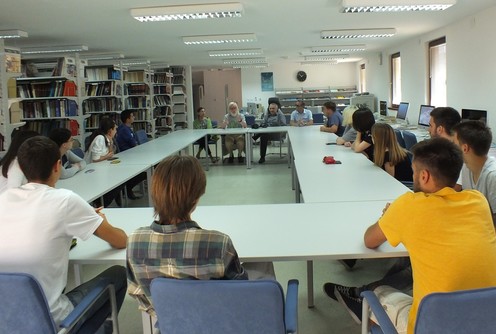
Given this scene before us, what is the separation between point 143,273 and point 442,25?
7302 millimetres

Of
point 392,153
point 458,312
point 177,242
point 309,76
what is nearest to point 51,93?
point 392,153

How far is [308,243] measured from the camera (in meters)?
2.07

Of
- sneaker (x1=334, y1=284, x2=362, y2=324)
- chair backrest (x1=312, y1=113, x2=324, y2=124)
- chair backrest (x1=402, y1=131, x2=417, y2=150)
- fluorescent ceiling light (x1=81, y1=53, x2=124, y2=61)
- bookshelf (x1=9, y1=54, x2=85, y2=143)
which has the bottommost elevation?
sneaker (x1=334, y1=284, x2=362, y2=324)

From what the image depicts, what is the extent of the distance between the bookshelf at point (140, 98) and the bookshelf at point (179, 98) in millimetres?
2996

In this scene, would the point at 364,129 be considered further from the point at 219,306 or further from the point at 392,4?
the point at 219,306

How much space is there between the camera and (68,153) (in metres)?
4.62

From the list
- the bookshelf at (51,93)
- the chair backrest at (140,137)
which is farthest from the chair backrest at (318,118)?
the bookshelf at (51,93)

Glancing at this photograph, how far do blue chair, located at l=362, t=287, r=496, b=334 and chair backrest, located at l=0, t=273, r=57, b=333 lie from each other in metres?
1.29

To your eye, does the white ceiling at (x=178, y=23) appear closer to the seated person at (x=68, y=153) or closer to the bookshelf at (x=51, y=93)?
the bookshelf at (x=51, y=93)

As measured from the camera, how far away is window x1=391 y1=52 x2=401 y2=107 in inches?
416

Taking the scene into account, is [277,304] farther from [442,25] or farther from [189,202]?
[442,25]

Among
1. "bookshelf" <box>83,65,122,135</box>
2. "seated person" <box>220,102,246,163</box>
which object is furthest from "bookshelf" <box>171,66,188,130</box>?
"seated person" <box>220,102,246,163</box>

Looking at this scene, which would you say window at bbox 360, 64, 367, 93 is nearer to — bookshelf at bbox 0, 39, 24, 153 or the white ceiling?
the white ceiling

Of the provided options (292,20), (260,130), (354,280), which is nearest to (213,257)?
(354,280)
